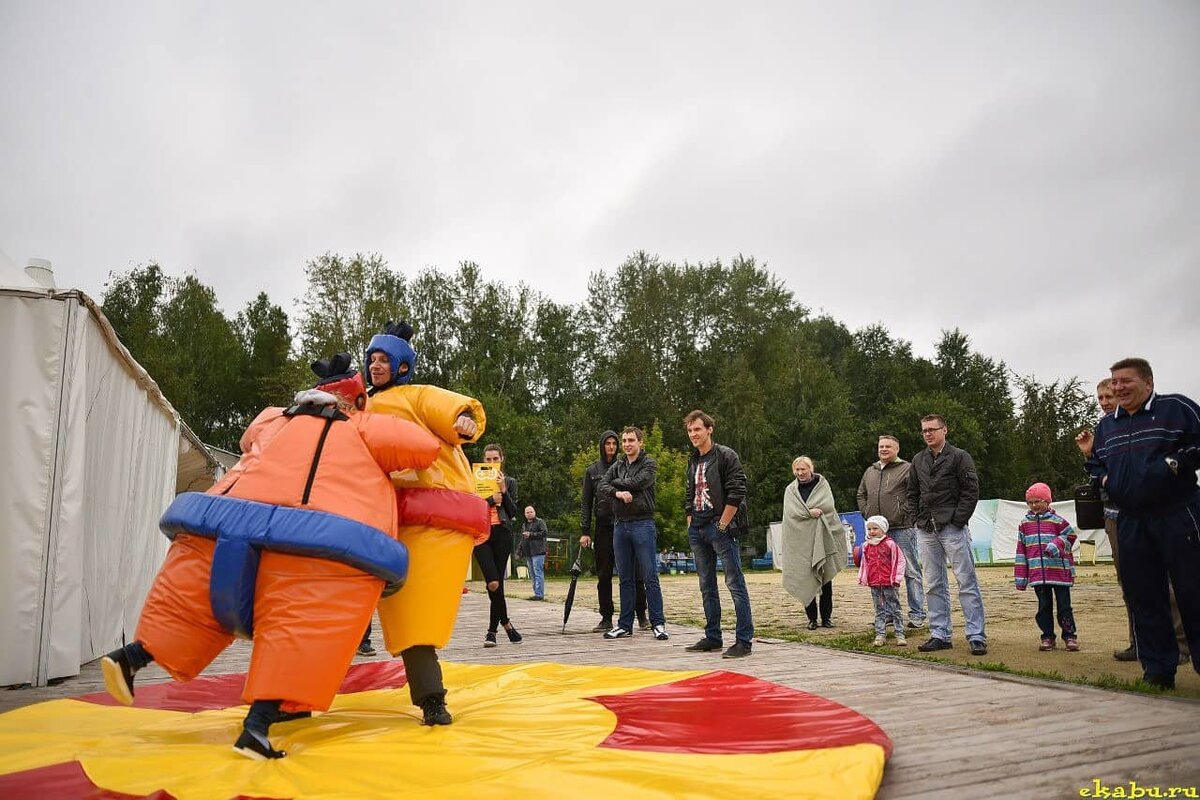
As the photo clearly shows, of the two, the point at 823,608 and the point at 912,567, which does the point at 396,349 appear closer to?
the point at 912,567

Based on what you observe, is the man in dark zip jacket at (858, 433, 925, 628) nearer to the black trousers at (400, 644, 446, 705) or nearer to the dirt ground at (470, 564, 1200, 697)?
the dirt ground at (470, 564, 1200, 697)

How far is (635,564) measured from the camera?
684 centimetres

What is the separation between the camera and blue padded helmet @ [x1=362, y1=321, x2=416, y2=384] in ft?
11.9

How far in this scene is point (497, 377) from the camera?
3581 cm

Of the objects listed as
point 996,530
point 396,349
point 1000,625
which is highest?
point 396,349

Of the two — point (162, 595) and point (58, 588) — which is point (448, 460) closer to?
point (162, 595)

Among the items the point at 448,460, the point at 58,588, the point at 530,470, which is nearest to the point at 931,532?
the point at 448,460

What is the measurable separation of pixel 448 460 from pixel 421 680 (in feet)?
3.11

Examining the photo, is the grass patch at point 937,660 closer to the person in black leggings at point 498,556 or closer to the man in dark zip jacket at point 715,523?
the man in dark zip jacket at point 715,523

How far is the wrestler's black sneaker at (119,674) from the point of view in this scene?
108 inches

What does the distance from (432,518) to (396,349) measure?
850 mm

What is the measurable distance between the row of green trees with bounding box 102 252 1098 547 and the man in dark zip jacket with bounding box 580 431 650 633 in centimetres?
2293

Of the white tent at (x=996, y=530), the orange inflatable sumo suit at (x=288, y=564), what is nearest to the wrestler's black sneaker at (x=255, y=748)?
the orange inflatable sumo suit at (x=288, y=564)

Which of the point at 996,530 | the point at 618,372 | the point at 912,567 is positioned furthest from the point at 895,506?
the point at 618,372
